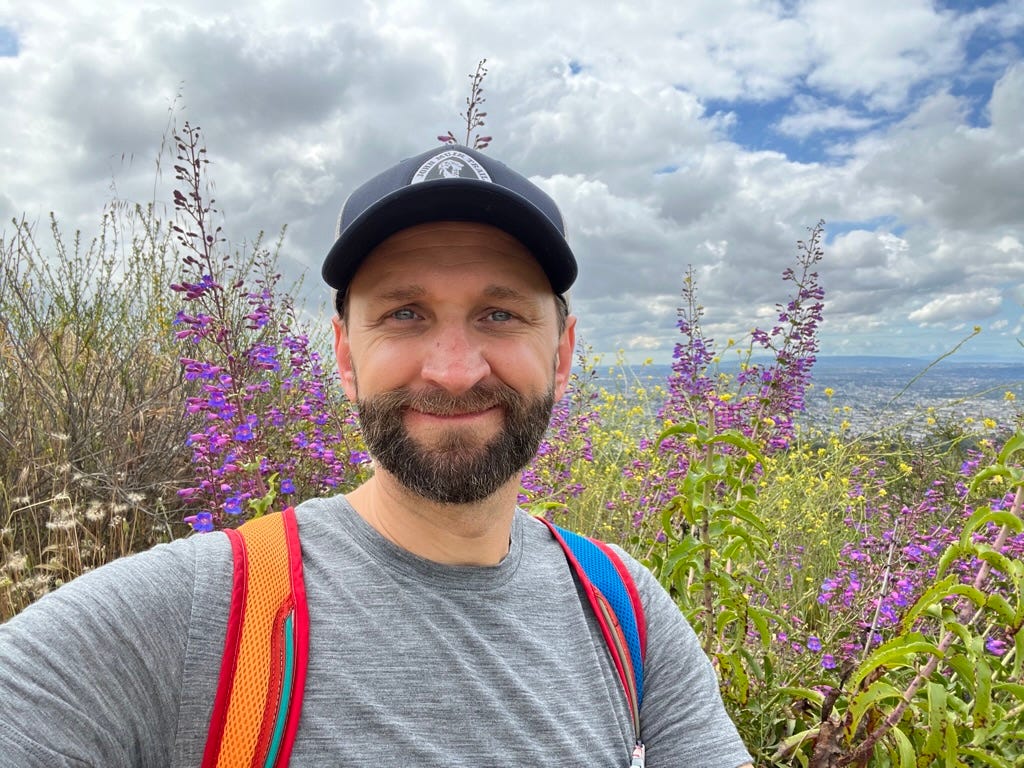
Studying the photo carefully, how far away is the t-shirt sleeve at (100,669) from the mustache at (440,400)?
0.44m

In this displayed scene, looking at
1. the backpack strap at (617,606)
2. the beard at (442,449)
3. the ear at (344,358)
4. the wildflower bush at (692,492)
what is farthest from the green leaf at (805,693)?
the ear at (344,358)

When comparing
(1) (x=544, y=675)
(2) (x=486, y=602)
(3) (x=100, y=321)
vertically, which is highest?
(3) (x=100, y=321)

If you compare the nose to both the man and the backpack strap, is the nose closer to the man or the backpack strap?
the man

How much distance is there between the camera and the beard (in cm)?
138

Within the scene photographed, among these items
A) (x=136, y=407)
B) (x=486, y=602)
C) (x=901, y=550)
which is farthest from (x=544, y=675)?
(x=136, y=407)

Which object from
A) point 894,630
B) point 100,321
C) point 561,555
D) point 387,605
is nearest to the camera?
point 387,605

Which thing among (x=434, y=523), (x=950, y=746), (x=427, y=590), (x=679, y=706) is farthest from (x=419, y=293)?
(x=950, y=746)

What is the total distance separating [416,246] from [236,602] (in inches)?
27.2

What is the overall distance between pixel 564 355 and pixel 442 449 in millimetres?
434

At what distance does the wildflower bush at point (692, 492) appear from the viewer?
2074mm

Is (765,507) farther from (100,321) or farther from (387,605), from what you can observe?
(100,321)

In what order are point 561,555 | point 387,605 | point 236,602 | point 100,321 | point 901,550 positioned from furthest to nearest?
point 100,321, point 901,550, point 561,555, point 387,605, point 236,602

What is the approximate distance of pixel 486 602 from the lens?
1.32 m

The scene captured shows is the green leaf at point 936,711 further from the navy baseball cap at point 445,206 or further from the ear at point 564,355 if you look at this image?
the navy baseball cap at point 445,206
